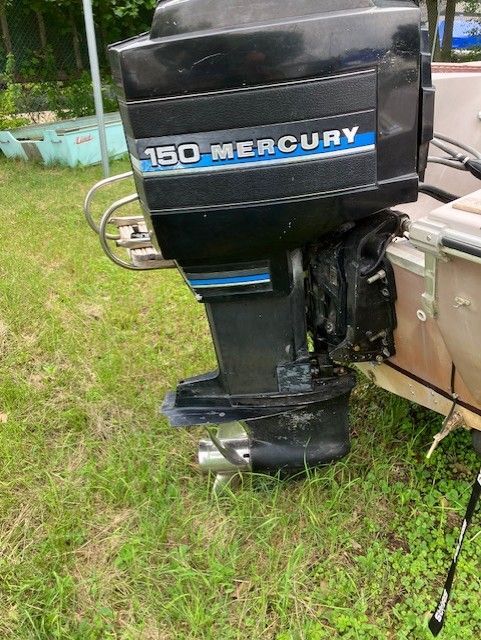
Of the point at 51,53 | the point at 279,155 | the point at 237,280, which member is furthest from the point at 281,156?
the point at 51,53

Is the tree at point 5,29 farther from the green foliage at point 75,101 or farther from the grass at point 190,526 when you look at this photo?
the grass at point 190,526

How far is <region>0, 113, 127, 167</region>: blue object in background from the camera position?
5086 millimetres

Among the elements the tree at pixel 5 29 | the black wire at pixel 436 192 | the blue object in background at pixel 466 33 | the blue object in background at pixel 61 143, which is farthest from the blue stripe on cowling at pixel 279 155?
the blue object in background at pixel 466 33

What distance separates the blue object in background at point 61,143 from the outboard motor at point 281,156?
4.02 metres

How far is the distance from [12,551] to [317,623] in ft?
2.31

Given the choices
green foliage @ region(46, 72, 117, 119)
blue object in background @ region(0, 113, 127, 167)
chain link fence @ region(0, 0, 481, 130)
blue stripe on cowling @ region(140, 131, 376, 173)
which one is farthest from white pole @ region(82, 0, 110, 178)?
blue stripe on cowling @ region(140, 131, 376, 173)

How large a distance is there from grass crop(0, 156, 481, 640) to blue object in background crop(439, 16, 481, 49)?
877 cm

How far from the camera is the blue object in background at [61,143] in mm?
5086

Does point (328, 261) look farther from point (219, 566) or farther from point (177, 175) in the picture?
point (219, 566)

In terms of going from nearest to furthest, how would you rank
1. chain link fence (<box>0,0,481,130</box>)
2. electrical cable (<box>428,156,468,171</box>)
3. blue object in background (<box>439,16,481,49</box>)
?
1. electrical cable (<box>428,156,468,171</box>)
2. chain link fence (<box>0,0,481,130</box>)
3. blue object in background (<box>439,16,481,49</box>)

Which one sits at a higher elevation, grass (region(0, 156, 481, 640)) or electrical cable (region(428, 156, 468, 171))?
electrical cable (region(428, 156, 468, 171))

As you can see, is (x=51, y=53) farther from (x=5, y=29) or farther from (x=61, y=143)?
(x=61, y=143)

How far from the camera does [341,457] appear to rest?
153 cm

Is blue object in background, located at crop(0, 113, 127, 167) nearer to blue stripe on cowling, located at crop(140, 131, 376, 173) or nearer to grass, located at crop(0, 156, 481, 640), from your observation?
grass, located at crop(0, 156, 481, 640)
